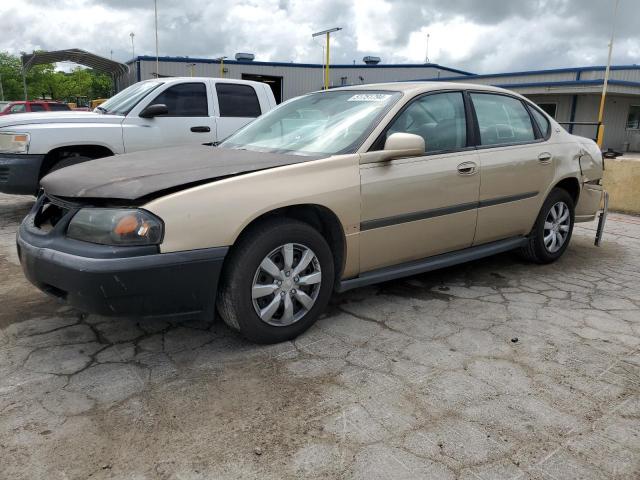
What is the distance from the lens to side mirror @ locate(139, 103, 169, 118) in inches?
258

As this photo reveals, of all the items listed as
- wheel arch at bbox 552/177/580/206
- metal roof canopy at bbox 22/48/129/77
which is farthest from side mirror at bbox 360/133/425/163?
metal roof canopy at bbox 22/48/129/77

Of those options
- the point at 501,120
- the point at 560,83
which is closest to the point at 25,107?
the point at 501,120

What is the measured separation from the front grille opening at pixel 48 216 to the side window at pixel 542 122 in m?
3.95

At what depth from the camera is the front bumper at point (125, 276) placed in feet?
8.58

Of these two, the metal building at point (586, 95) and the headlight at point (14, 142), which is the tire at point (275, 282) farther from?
the metal building at point (586, 95)

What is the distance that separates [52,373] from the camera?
112 inches

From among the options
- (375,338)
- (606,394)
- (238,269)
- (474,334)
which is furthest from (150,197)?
(606,394)

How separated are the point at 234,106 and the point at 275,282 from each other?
196 inches

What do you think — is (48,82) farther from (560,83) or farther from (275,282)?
(275,282)

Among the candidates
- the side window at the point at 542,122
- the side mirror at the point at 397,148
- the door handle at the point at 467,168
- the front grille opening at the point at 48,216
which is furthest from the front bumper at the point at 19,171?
the side window at the point at 542,122

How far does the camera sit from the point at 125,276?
2615 mm

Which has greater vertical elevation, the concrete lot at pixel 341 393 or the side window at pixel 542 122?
the side window at pixel 542 122

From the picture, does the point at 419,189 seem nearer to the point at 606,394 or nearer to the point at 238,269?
the point at 238,269

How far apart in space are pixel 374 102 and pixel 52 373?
2654mm
